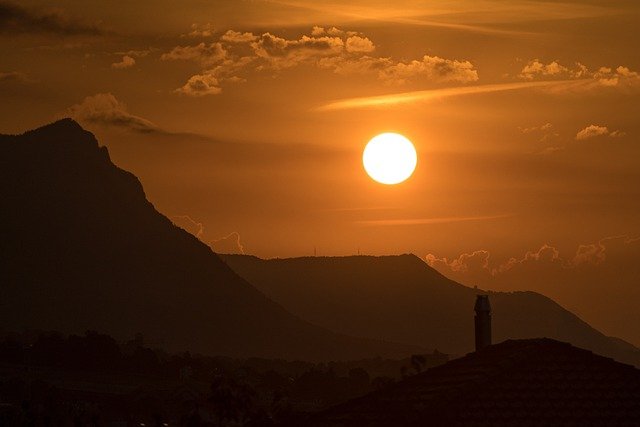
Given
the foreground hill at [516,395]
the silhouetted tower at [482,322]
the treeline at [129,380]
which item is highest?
the treeline at [129,380]

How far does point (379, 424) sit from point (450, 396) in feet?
6.12

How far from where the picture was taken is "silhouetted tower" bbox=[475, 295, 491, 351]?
107 feet

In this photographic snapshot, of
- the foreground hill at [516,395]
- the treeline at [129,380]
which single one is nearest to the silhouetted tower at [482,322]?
the foreground hill at [516,395]

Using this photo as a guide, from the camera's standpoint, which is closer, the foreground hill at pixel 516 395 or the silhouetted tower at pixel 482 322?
the foreground hill at pixel 516 395

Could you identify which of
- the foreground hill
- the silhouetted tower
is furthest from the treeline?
the foreground hill

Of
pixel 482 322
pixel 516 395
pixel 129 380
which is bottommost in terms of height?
pixel 516 395

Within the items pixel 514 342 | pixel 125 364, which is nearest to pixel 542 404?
pixel 514 342

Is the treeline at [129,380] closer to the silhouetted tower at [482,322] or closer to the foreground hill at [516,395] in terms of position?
the silhouetted tower at [482,322]

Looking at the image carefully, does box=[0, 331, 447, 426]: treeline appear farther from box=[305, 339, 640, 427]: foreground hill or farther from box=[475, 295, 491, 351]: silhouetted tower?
box=[305, 339, 640, 427]: foreground hill

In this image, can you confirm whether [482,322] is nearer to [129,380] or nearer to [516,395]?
[516,395]

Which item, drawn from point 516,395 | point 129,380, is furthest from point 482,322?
point 129,380

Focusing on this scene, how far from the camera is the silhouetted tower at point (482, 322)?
3250cm

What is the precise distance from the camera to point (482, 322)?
3300cm

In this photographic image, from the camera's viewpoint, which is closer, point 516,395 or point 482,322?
point 516,395
